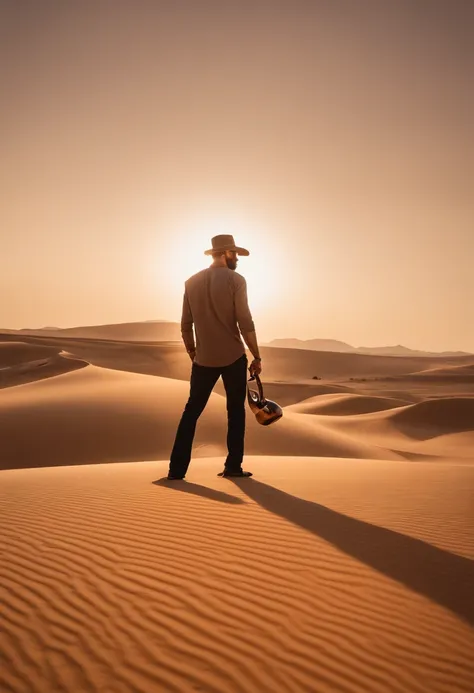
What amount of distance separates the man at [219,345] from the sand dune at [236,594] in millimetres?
853

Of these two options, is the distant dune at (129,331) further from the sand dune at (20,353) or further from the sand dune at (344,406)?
the sand dune at (344,406)

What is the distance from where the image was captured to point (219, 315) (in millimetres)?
5453

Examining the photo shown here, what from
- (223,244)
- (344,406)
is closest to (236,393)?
(223,244)

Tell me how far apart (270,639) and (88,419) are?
11334mm

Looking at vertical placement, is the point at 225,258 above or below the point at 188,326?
above

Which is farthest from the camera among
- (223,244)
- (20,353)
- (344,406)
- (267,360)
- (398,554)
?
(267,360)

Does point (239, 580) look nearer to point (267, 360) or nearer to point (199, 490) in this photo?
point (199, 490)

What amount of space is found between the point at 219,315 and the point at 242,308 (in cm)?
25

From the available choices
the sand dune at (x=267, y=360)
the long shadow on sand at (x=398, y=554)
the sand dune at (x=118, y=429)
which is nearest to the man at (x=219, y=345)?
the long shadow on sand at (x=398, y=554)

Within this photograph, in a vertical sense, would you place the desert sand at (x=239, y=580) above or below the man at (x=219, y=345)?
below

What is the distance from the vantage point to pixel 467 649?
226cm

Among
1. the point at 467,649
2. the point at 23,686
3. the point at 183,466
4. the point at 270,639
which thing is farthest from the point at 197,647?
the point at 183,466

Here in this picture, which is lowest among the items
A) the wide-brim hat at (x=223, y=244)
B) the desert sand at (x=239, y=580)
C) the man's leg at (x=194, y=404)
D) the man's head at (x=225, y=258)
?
the desert sand at (x=239, y=580)

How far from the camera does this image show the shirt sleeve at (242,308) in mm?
5391
